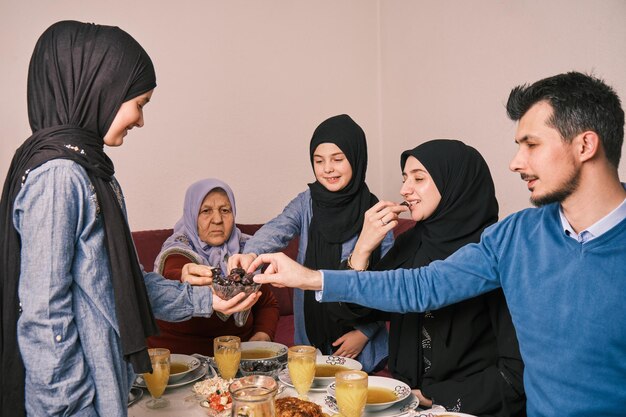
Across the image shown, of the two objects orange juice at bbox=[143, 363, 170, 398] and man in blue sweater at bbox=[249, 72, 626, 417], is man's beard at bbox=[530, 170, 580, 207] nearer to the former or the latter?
man in blue sweater at bbox=[249, 72, 626, 417]

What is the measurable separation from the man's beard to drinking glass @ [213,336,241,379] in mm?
864

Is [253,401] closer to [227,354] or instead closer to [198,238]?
[227,354]

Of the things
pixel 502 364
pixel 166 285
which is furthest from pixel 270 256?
pixel 502 364

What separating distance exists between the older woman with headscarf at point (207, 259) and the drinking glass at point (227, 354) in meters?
0.95

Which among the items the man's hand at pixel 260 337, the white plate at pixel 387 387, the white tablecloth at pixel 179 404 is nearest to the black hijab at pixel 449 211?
the white plate at pixel 387 387

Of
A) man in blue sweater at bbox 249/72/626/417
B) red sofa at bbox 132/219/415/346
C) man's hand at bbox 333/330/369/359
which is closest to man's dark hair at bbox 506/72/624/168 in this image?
man in blue sweater at bbox 249/72/626/417

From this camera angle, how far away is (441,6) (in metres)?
3.52

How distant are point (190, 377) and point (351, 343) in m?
0.85

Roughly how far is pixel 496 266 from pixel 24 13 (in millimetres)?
2949

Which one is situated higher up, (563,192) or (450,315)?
(563,192)

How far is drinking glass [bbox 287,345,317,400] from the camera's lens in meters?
1.41

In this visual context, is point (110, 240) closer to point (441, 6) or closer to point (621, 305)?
point (621, 305)

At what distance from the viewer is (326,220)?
8.57ft

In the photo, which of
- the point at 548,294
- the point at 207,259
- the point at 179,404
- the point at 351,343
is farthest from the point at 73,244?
the point at 207,259
